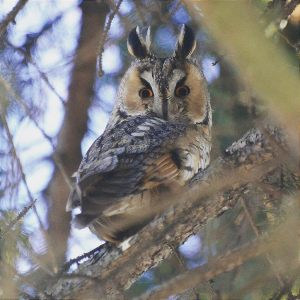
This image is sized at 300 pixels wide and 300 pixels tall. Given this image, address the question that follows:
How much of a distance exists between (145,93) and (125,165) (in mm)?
911

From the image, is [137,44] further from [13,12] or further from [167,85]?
[13,12]

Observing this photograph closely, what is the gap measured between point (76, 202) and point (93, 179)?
0.10 meters

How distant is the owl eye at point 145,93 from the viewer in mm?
3079

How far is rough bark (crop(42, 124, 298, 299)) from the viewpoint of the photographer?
1.92 metres

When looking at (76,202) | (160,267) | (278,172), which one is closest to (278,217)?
(278,172)

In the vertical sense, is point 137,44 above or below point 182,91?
above

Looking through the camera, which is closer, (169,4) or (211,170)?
(211,170)

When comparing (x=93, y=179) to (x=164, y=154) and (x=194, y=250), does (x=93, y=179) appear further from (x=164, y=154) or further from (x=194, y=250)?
(x=194, y=250)

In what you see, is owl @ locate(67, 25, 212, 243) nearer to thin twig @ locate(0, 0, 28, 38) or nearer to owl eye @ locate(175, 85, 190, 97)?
owl eye @ locate(175, 85, 190, 97)

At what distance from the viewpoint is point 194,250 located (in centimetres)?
282

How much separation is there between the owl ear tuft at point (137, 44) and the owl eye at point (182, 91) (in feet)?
0.88

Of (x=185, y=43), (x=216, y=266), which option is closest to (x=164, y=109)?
(x=185, y=43)

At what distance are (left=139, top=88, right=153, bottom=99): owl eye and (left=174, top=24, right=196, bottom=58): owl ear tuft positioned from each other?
24 centimetres

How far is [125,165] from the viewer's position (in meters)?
2.26
